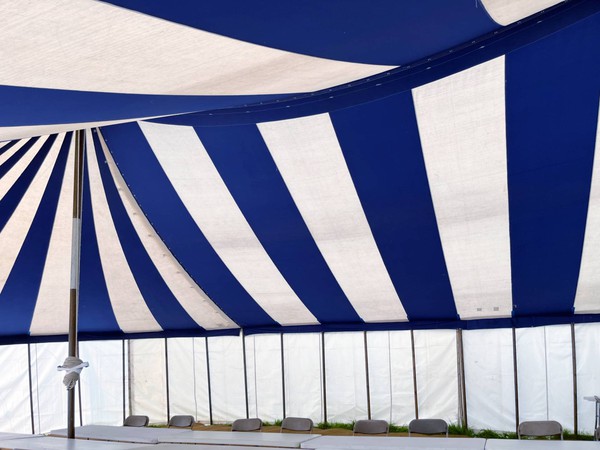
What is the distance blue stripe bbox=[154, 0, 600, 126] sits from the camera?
361 centimetres

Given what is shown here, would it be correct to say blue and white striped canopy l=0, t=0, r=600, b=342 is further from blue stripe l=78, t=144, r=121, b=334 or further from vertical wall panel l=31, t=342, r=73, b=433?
vertical wall panel l=31, t=342, r=73, b=433

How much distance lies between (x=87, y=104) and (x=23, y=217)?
3866 millimetres

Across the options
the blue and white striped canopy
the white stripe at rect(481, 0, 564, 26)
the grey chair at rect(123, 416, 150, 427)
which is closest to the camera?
the blue and white striped canopy

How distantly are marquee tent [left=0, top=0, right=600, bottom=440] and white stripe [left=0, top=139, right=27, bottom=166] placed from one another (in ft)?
0.08

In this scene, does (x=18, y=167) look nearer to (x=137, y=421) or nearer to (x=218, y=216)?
(x=218, y=216)

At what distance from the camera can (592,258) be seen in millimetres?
5805

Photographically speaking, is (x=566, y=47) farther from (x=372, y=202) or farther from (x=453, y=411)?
(x=453, y=411)

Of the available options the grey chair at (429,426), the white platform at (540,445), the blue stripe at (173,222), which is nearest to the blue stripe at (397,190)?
the grey chair at (429,426)

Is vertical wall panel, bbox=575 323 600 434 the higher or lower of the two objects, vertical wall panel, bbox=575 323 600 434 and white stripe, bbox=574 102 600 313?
the lower

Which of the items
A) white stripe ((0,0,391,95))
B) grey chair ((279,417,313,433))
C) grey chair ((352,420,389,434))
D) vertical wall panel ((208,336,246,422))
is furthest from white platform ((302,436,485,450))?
vertical wall panel ((208,336,246,422))

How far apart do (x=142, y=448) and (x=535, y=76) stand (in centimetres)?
422

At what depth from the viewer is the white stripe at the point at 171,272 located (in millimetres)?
6773

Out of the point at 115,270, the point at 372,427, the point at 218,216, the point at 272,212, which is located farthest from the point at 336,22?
the point at 115,270

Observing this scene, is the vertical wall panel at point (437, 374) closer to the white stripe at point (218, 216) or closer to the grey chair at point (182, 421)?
the white stripe at point (218, 216)
